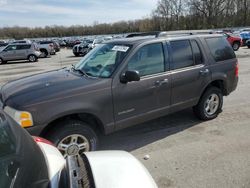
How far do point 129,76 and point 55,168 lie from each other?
2457 millimetres

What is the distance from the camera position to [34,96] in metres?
3.81

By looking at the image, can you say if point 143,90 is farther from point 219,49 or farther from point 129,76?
point 219,49

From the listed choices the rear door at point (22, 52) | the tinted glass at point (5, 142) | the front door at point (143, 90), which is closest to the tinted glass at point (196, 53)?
the front door at point (143, 90)

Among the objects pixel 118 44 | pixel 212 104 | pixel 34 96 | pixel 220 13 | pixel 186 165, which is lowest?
pixel 186 165

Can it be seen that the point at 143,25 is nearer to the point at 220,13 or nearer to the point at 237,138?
the point at 220,13

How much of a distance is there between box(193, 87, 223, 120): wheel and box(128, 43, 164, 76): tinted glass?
1.37 meters

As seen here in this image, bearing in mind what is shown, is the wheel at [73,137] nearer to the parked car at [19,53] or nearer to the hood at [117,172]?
the hood at [117,172]

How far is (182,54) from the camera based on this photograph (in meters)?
5.24

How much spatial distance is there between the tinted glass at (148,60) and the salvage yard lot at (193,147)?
1257 mm

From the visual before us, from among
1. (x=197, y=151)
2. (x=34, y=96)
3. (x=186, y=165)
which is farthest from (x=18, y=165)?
(x=197, y=151)

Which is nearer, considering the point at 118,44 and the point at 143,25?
the point at 118,44

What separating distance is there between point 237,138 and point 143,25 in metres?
90.4

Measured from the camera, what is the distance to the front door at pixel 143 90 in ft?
14.4

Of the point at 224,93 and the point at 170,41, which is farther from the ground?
the point at 170,41
